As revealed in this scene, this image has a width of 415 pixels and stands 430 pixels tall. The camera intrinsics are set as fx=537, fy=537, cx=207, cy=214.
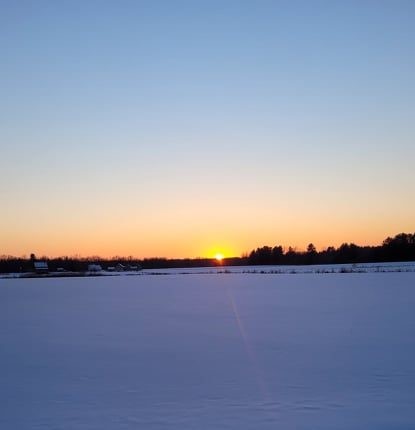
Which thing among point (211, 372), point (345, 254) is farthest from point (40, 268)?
point (211, 372)

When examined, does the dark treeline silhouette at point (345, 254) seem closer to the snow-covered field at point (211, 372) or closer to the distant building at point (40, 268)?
the distant building at point (40, 268)

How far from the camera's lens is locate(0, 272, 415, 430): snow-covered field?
6.01m

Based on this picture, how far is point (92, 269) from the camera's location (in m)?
93.0

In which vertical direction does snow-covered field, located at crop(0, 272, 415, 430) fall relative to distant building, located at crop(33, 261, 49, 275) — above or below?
below

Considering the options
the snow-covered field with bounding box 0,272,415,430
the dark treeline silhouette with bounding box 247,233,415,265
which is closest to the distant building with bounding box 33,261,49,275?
the dark treeline silhouette with bounding box 247,233,415,265

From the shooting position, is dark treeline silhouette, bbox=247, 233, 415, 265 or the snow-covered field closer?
the snow-covered field

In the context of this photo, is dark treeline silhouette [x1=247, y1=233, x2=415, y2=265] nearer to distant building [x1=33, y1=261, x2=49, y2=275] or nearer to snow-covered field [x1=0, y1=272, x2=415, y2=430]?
distant building [x1=33, y1=261, x2=49, y2=275]

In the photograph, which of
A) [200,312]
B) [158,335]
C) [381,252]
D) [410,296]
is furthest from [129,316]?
[381,252]

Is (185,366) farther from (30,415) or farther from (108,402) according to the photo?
(30,415)

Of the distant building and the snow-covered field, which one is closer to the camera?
the snow-covered field

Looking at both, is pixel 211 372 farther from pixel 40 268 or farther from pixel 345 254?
pixel 345 254

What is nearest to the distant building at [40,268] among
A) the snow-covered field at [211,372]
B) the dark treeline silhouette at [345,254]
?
the dark treeline silhouette at [345,254]

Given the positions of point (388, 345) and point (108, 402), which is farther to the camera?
point (388, 345)

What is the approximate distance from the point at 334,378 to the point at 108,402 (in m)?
3.27
